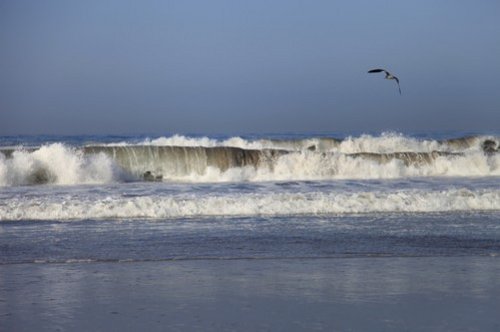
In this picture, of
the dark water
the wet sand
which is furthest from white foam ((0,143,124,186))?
the wet sand

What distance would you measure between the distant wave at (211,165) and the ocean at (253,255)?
1.17m

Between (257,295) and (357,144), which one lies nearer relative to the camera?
(257,295)

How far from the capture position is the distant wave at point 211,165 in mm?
19672

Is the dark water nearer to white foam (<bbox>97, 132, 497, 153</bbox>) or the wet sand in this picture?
the wet sand

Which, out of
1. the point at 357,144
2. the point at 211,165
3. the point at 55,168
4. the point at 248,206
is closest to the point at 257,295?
the point at 248,206

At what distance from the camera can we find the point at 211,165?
21.3 metres

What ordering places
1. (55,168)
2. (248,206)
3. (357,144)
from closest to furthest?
(248,206) < (55,168) < (357,144)

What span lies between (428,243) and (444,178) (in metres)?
11.2

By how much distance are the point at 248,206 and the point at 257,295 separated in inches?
243

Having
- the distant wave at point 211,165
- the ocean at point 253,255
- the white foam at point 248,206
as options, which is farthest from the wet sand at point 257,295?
the distant wave at point 211,165

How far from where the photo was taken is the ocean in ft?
18.5

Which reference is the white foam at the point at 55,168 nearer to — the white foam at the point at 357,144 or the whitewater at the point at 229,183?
the whitewater at the point at 229,183

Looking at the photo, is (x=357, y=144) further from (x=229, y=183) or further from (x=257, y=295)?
(x=257, y=295)

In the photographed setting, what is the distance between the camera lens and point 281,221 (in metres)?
11.1
